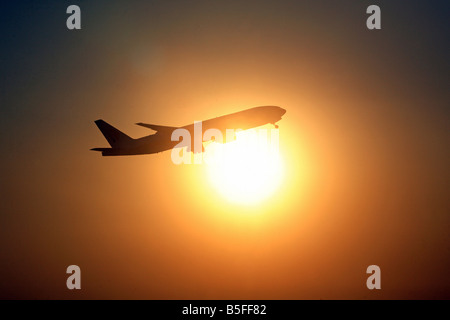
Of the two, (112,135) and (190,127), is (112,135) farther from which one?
(190,127)

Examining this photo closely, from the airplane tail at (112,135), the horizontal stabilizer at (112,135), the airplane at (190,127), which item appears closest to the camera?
the airplane at (190,127)

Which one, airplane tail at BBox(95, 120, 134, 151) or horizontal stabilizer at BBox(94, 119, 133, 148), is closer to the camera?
horizontal stabilizer at BBox(94, 119, 133, 148)

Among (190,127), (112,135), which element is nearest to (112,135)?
(112,135)

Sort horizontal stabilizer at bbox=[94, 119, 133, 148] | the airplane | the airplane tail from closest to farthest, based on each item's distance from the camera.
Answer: the airplane, horizontal stabilizer at bbox=[94, 119, 133, 148], the airplane tail
